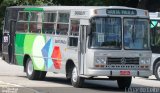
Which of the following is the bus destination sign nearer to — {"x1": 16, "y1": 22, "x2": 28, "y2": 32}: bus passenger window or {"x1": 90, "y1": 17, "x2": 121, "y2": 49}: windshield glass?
{"x1": 90, "y1": 17, "x2": 121, "y2": 49}: windshield glass

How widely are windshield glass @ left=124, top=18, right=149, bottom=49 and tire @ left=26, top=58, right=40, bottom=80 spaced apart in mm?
5052

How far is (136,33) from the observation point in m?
20.3

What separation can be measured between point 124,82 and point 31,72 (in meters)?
4.58

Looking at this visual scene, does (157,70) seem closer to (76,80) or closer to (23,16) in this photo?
(23,16)

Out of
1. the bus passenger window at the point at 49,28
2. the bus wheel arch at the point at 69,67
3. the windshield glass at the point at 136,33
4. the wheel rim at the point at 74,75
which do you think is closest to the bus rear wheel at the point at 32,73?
the bus passenger window at the point at 49,28

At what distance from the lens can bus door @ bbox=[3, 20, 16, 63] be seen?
2559cm

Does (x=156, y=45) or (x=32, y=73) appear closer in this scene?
(x=32, y=73)

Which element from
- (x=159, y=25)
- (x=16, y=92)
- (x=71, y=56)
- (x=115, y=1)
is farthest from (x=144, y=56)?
(x=115, y=1)

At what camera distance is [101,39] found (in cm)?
1978

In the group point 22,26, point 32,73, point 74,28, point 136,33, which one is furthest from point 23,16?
point 136,33

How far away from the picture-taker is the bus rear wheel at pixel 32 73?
23781mm

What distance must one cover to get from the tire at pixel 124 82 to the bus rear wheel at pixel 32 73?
156 inches

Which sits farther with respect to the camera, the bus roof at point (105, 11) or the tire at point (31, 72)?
the tire at point (31, 72)

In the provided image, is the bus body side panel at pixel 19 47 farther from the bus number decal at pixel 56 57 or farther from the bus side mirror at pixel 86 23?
the bus side mirror at pixel 86 23
